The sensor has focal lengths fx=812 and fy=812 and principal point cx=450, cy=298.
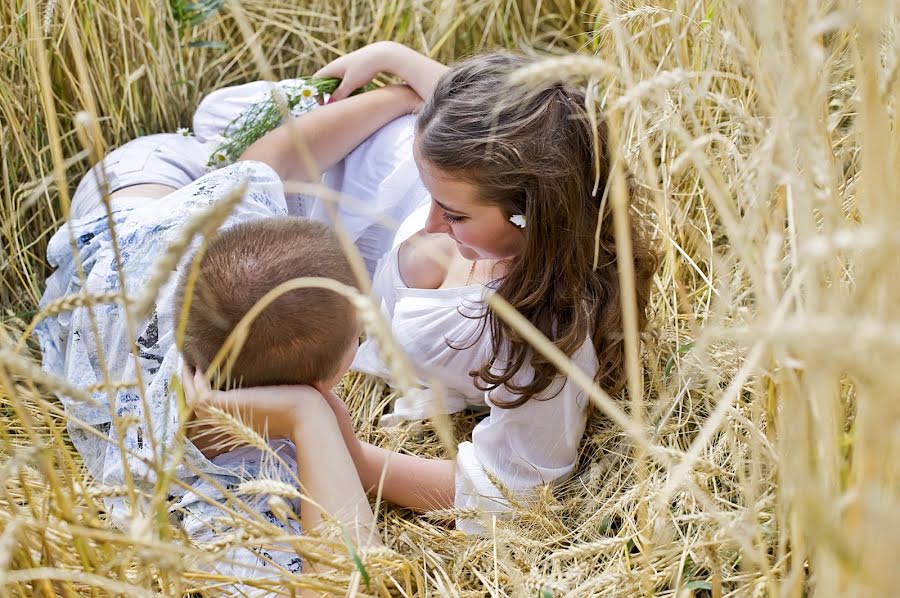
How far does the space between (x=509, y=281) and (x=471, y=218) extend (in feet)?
0.39

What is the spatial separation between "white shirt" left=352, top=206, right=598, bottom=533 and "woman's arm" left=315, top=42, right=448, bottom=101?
0.58 m

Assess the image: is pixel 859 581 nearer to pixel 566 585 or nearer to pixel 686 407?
pixel 566 585

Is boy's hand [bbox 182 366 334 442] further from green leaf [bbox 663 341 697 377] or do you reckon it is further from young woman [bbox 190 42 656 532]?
green leaf [bbox 663 341 697 377]

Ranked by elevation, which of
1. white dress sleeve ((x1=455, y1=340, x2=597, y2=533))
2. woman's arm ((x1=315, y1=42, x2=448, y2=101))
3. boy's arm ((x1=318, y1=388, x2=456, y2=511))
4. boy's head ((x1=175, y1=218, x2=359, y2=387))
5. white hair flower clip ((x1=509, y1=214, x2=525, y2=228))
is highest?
woman's arm ((x1=315, y1=42, x2=448, y2=101))

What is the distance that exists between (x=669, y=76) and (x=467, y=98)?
0.71 meters

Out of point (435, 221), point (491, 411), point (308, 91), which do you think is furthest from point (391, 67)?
point (491, 411)

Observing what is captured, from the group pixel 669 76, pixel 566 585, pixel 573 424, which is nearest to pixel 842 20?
pixel 669 76

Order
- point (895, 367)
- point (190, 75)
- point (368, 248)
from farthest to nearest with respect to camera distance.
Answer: point (190, 75), point (368, 248), point (895, 367)

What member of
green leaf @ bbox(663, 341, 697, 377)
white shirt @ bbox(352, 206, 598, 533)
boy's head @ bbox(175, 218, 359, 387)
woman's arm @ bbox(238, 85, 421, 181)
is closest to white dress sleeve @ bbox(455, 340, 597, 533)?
white shirt @ bbox(352, 206, 598, 533)

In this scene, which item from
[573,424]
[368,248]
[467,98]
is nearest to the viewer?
[467,98]

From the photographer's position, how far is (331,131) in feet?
6.19

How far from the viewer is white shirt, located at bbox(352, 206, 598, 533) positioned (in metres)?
1.39

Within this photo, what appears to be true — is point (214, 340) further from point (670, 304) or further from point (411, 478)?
point (670, 304)

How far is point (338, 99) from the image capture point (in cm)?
198
